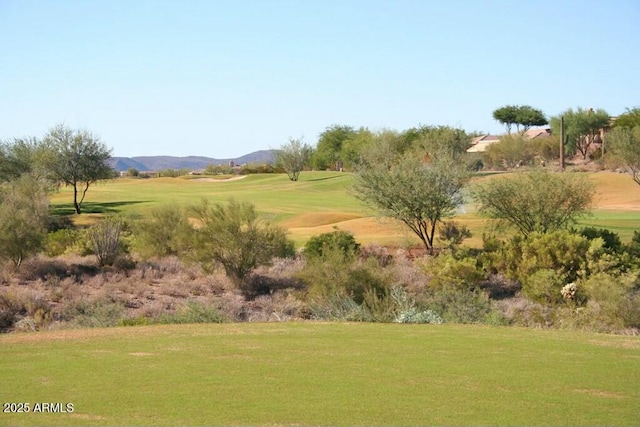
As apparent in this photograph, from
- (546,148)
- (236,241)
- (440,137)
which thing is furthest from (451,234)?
(546,148)

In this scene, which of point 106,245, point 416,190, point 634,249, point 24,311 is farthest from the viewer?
point 416,190

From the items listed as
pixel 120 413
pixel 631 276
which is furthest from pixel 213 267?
pixel 120 413

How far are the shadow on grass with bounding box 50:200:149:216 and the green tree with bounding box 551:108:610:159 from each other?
62.4 meters

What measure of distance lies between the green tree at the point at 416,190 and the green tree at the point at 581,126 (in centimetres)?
7365

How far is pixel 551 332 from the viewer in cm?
1708

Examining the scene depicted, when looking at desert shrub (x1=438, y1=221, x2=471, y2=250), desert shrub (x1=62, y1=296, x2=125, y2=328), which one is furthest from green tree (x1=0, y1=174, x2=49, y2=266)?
desert shrub (x1=438, y1=221, x2=471, y2=250)

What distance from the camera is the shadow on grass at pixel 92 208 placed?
5894cm

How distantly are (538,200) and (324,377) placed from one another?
2381 cm

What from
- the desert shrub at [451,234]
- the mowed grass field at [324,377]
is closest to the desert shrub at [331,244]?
the desert shrub at [451,234]

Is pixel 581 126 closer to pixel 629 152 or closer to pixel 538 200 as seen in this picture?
pixel 629 152

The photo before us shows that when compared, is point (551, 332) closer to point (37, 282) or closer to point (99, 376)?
point (99, 376)

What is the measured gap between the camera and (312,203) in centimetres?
6600

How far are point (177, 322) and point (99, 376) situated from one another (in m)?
7.86

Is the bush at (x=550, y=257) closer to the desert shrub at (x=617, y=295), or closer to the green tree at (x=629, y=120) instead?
the desert shrub at (x=617, y=295)
